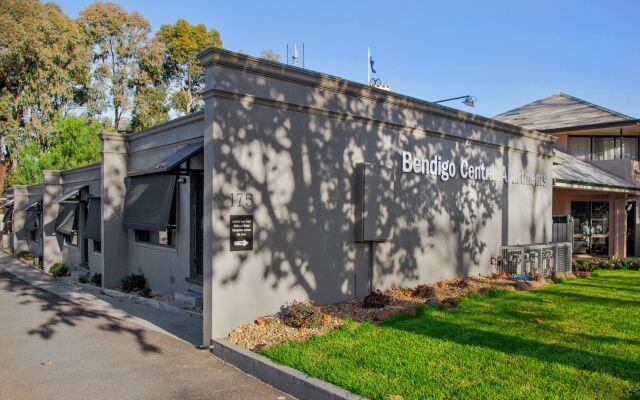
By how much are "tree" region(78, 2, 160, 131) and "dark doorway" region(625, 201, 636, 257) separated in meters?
32.9

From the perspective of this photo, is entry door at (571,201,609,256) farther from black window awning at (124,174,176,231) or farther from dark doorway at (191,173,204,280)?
black window awning at (124,174,176,231)

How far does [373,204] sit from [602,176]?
1428 cm

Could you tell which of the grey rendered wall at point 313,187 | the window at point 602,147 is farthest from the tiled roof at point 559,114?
the grey rendered wall at point 313,187

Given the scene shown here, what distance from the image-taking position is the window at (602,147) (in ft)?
72.6

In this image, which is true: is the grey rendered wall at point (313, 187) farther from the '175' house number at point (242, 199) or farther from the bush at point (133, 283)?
the bush at point (133, 283)

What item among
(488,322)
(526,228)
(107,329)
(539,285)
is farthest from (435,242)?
(107,329)

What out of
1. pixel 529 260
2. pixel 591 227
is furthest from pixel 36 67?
pixel 591 227

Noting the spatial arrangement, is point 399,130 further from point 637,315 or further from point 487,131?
point 637,315

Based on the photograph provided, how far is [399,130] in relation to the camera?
1079 cm

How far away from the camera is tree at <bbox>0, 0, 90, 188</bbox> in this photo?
32.3 m

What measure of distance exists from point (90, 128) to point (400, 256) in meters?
23.0

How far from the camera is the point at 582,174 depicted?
61.6 feet

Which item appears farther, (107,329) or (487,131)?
(487,131)

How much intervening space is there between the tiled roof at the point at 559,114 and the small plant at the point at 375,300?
1587cm
